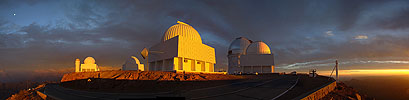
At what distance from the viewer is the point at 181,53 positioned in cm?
3131

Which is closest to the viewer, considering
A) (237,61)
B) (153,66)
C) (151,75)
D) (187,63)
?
(151,75)

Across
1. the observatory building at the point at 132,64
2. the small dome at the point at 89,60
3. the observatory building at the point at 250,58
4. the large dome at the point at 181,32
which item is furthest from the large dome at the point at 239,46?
the small dome at the point at 89,60

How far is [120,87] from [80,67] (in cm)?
5223

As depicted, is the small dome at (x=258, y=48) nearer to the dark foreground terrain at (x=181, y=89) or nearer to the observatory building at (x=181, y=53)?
the observatory building at (x=181, y=53)

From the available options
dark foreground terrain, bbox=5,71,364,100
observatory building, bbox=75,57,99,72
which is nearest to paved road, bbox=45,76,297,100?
dark foreground terrain, bbox=5,71,364,100

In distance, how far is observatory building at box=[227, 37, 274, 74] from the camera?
170 ft

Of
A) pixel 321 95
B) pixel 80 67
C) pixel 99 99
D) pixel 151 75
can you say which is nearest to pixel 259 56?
pixel 151 75

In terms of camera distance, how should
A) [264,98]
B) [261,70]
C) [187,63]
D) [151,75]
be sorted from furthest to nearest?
[261,70] → [187,63] → [151,75] → [264,98]

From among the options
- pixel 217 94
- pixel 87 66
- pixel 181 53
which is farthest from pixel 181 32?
pixel 87 66

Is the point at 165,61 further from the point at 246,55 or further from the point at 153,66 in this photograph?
the point at 246,55

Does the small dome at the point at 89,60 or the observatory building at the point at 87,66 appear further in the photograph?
the small dome at the point at 89,60

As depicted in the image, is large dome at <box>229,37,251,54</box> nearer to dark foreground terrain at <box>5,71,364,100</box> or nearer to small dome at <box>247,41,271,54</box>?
small dome at <box>247,41,271,54</box>

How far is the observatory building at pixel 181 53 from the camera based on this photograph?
1244 inches

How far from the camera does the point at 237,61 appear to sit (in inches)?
2229
